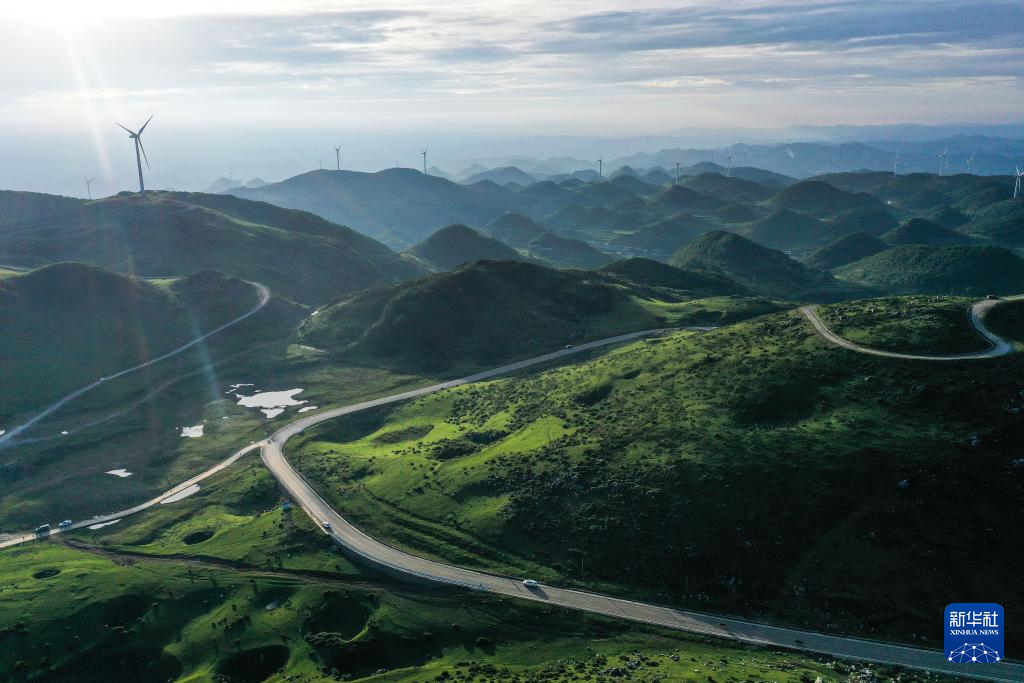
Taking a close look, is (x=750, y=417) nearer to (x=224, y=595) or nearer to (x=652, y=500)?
(x=652, y=500)

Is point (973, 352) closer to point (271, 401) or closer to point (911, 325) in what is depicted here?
point (911, 325)

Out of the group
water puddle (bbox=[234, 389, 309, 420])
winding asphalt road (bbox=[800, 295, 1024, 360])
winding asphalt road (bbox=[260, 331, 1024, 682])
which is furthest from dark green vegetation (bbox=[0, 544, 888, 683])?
water puddle (bbox=[234, 389, 309, 420])

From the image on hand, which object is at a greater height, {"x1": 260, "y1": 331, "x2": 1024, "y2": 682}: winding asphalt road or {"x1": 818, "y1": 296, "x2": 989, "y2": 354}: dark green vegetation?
{"x1": 818, "y1": 296, "x2": 989, "y2": 354}: dark green vegetation

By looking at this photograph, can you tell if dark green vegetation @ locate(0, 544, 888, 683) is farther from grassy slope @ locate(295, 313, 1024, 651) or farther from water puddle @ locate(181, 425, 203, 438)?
water puddle @ locate(181, 425, 203, 438)

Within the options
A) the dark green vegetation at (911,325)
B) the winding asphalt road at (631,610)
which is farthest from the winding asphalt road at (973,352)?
the winding asphalt road at (631,610)

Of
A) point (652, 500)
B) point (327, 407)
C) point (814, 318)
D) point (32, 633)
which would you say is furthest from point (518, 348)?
point (32, 633)
